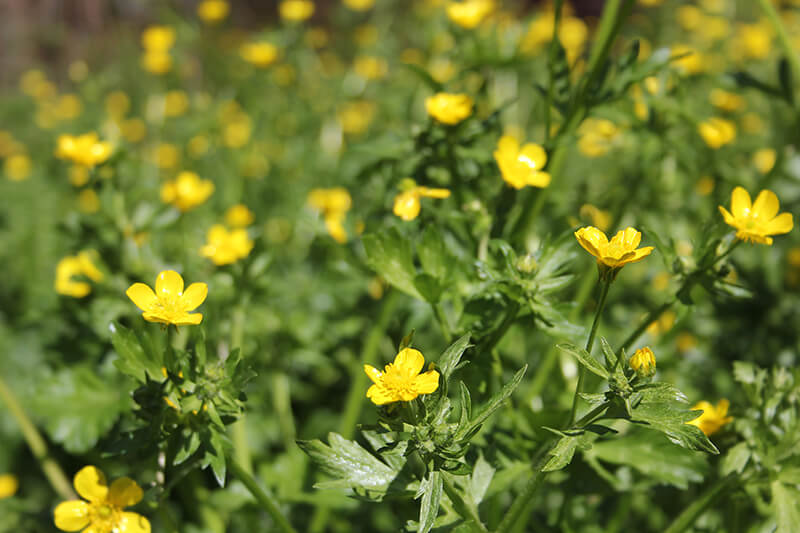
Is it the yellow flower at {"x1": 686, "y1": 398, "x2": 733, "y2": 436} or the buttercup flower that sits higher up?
the buttercup flower

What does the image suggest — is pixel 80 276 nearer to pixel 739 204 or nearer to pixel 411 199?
pixel 411 199

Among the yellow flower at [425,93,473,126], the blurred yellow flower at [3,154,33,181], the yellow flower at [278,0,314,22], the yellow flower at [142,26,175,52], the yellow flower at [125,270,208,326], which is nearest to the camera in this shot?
the yellow flower at [125,270,208,326]

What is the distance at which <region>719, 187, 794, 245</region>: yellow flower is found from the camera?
4.19ft

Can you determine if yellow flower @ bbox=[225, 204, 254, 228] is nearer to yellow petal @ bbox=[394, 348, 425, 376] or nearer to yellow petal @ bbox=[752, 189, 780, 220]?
yellow petal @ bbox=[394, 348, 425, 376]

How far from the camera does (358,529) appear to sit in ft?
6.94

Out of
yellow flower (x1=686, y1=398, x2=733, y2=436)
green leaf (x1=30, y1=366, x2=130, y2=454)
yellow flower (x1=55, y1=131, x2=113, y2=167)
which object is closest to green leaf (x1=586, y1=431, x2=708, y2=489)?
yellow flower (x1=686, y1=398, x2=733, y2=436)

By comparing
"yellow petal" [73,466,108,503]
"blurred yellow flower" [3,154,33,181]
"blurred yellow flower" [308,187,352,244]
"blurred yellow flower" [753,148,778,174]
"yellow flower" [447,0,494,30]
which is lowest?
"blurred yellow flower" [3,154,33,181]

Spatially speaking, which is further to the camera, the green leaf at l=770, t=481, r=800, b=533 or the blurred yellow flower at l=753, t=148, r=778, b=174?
the blurred yellow flower at l=753, t=148, r=778, b=174

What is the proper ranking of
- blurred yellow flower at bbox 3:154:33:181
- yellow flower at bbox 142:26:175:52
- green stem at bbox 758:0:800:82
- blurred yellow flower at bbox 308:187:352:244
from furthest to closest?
blurred yellow flower at bbox 3:154:33:181 < yellow flower at bbox 142:26:175:52 < blurred yellow flower at bbox 308:187:352:244 < green stem at bbox 758:0:800:82

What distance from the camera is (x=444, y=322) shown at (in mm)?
1456

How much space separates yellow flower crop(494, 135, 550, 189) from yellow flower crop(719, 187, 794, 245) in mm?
404

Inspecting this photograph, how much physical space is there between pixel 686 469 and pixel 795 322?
3.98ft

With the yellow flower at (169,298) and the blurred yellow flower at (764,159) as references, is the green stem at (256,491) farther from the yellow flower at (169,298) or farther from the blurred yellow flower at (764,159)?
the blurred yellow flower at (764,159)

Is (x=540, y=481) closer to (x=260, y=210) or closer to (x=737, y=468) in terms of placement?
(x=737, y=468)
